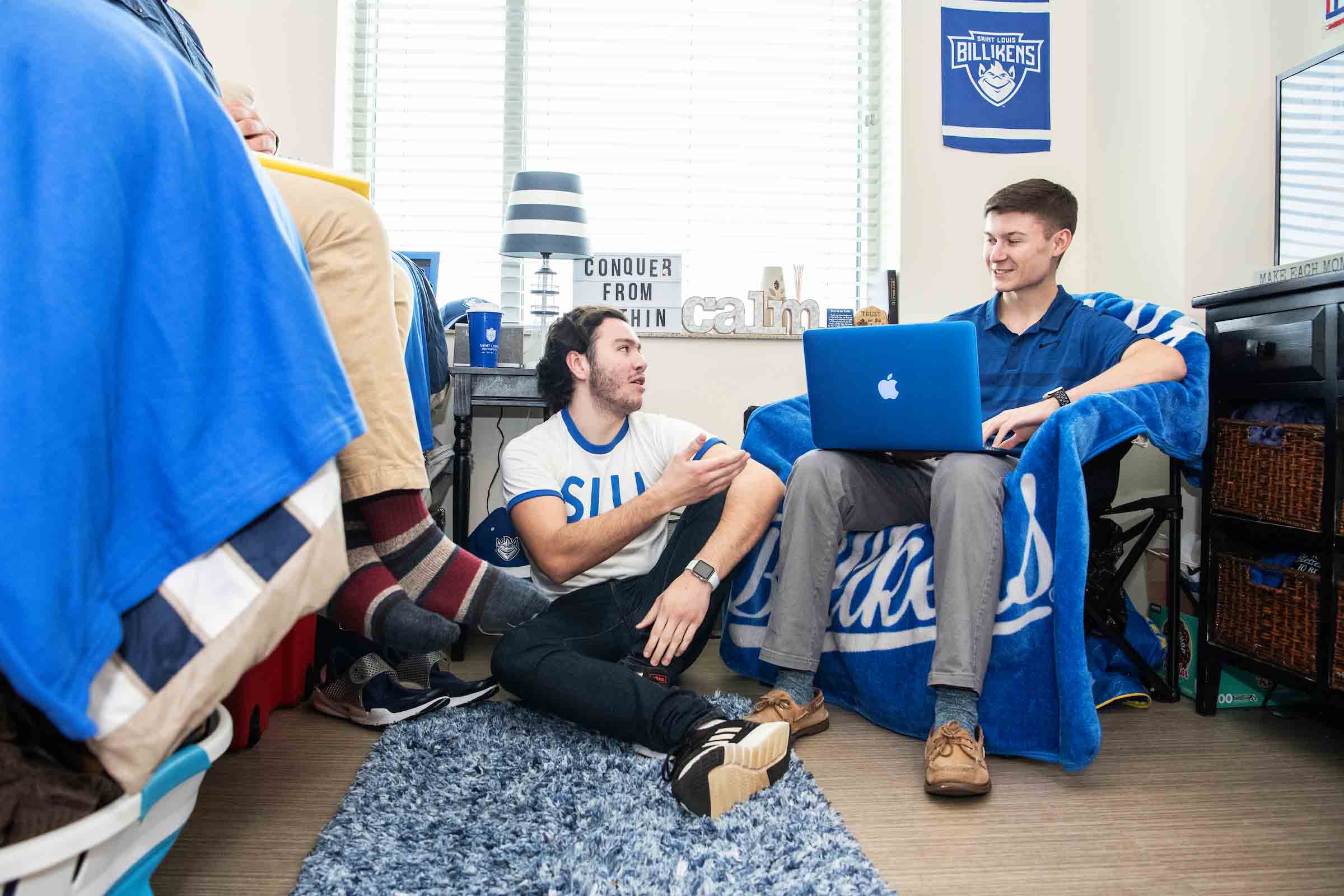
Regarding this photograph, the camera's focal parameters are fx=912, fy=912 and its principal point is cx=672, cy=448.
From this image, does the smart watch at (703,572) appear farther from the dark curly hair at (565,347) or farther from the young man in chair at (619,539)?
the dark curly hair at (565,347)

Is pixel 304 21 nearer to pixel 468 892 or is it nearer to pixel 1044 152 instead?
pixel 1044 152

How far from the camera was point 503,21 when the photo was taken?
3.09 m

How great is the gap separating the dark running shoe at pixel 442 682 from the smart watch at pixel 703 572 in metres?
0.49

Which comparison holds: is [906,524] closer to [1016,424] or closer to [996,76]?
[1016,424]

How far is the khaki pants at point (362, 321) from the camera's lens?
3.76 feet

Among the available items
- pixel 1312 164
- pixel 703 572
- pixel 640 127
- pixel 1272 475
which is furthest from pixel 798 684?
pixel 640 127

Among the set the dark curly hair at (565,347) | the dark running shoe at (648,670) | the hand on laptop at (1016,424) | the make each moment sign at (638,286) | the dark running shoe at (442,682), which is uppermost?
the make each moment sign at (638,286)

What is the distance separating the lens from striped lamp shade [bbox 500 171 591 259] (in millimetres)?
2631

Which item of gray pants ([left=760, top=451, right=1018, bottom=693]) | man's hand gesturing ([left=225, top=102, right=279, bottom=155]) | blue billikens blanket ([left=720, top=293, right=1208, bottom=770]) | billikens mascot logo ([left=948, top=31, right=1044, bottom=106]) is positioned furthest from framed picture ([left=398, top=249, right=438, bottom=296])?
billikens mascot logo ([left=948, top=31, right=1044, bottom=106])

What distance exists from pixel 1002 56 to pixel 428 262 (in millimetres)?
1928

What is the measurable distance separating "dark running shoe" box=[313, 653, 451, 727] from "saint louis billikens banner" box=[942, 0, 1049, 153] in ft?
7.61

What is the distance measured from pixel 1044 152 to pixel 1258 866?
2344 mm

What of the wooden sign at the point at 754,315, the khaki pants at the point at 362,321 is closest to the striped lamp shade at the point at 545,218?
the wooden sign at the point at 754,315

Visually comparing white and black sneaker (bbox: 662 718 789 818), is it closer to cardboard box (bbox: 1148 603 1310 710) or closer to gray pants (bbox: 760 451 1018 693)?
gray pants (bbox: 760 451 1018 693)
